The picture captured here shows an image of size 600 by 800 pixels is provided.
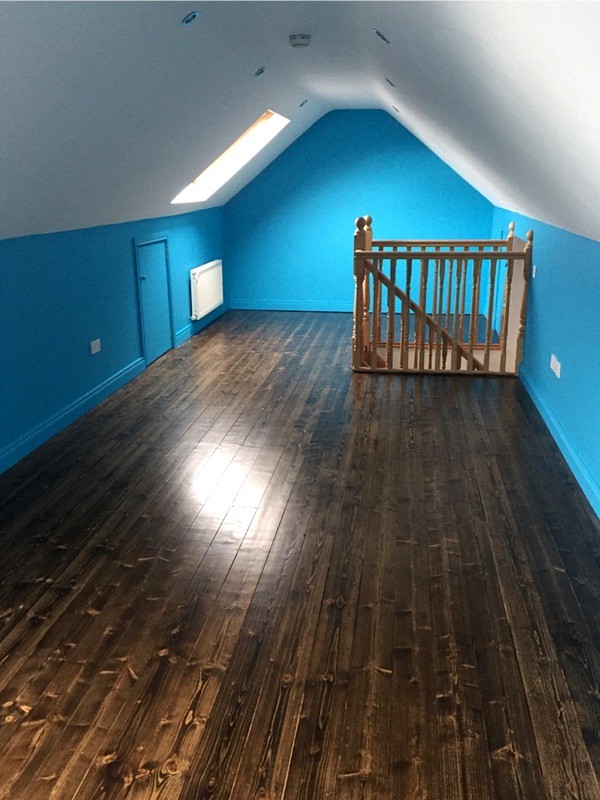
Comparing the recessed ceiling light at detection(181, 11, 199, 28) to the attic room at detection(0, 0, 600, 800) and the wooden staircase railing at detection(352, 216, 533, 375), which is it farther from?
the wooden staircase railing at detection(352, 216, 533, 375)

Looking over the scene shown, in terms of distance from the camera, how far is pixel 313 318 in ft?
25.0

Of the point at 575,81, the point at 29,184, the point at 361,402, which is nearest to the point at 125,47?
the point at 29,184

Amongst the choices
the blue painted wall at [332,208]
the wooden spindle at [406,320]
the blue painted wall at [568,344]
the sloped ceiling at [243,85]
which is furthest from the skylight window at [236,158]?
the blue painted wall at [568,344]

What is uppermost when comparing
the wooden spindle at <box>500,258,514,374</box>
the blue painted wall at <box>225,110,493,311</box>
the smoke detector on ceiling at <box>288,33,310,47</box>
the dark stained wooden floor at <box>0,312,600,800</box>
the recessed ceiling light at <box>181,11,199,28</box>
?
the smoke detector on ceiling at <box>288,33,310,47</box>

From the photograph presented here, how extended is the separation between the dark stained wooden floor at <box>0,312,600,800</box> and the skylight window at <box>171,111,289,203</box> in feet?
10.8

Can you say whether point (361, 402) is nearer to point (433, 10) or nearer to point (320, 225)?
point (433, 10)

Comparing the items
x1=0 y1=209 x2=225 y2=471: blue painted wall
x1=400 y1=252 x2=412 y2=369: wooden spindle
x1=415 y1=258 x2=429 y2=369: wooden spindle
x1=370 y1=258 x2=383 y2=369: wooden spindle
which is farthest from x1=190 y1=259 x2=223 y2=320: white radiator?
x1=415 y1=258 x2=429 y2=369: wooden spindle

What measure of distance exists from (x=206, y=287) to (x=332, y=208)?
6.01 ft

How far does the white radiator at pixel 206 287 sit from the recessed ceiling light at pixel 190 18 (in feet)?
12.6

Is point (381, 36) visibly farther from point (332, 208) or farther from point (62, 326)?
point (332, 208)

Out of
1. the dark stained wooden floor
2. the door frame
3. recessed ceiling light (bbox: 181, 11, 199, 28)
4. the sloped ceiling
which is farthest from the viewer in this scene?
the door frame

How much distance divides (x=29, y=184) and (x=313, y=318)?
15.4 ft

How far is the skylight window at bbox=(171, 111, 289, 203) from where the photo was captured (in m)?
6.50

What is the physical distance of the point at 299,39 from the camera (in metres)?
3.68
